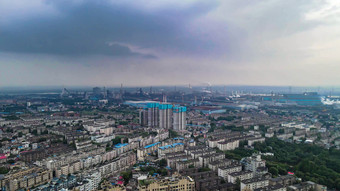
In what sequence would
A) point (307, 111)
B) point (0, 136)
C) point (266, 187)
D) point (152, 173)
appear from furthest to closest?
point (307, 111)
point (0, 136)
point (152, 173)
point (266, 187)

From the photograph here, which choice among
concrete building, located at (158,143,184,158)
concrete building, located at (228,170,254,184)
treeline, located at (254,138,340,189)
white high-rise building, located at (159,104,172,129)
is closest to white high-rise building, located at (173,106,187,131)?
white high-rise building, located at (159,104,172,129)

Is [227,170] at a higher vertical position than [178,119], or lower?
lower

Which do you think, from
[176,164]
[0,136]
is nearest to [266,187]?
[176,164]

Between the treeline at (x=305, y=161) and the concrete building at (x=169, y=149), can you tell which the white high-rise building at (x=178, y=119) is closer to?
the concrete building at (x=169, y=149)

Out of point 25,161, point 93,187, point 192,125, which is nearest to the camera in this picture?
point 93,187

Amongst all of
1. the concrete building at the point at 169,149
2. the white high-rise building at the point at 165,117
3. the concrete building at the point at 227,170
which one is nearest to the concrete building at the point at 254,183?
the concrete building at the point at 227,170

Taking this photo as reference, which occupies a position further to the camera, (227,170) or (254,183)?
(227,170)

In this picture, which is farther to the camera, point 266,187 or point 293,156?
point 293,156

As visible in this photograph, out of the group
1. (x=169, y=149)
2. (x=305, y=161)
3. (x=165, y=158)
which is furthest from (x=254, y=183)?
(x=169, y=149)

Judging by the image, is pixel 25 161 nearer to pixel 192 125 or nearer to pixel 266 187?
pixel 266 187

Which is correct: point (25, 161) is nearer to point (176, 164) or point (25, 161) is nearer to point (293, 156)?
point (176, 164)

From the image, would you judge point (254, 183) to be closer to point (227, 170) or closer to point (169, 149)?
point (227, 170)
